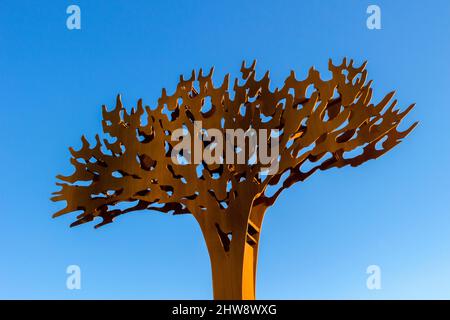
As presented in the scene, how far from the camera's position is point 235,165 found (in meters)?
10.4

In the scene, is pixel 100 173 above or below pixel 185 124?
below

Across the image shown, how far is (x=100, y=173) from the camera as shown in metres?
11.1

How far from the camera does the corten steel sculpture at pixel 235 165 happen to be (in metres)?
10.3

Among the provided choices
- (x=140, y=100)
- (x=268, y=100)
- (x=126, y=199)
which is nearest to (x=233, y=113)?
(x=268, y=100)

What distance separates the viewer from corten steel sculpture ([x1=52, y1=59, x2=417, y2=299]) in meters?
10.3
